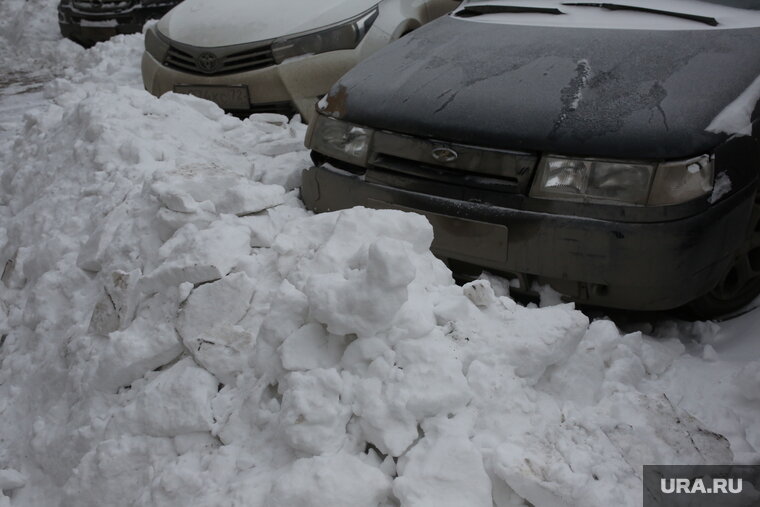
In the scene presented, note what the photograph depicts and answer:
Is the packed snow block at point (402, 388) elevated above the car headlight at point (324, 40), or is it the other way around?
the packed snow block at point (402, 388)

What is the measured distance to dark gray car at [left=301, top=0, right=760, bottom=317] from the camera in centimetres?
277

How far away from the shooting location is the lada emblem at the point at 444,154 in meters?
3.08

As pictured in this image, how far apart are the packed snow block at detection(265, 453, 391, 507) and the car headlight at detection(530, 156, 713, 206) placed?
51.0 inches

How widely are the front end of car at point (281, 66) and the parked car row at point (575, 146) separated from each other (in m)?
1.35

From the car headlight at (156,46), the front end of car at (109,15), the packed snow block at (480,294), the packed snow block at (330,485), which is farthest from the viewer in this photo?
the front end of car at (109,15)

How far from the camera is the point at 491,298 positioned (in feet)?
8.97

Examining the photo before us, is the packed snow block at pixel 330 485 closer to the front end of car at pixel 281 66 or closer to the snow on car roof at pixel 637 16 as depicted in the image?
the snow on car roof at pixel 637 16

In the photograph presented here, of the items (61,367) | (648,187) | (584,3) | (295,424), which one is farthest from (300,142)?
(295,424)

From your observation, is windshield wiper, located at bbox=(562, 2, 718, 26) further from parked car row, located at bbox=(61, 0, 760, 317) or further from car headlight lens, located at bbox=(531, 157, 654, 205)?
car headlight lens, located at bbox=(531, 157, 654, 205)

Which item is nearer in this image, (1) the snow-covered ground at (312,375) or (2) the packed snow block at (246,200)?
(1) the snow-covered ground at (312,375)

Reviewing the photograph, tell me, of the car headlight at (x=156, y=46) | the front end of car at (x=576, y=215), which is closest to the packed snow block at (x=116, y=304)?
the front end of car at (x=576, y=215)

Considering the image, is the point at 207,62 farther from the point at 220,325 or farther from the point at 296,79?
the point at 220,325

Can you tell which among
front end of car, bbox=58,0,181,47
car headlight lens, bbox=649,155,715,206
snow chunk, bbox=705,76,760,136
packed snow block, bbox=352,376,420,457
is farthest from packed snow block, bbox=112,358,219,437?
front end of car, bbox=58,0,181,47

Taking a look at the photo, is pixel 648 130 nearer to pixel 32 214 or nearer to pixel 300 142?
pixel 300 142
